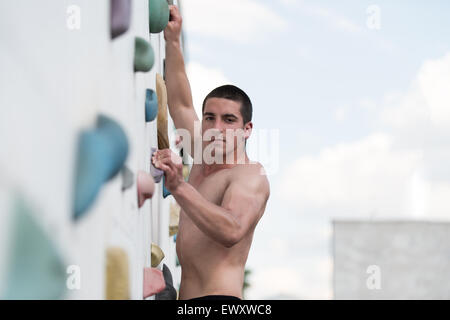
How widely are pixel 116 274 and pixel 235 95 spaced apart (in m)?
1.32

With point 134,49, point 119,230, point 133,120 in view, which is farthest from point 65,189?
Result: point 134,49

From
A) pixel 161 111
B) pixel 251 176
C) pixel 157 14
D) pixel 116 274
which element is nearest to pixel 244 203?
pixel 251 176

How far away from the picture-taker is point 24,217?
112cm

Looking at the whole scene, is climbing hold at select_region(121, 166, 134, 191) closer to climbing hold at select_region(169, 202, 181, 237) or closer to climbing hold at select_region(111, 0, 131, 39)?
climbing hold at select_region(111, 0, 131, 39)

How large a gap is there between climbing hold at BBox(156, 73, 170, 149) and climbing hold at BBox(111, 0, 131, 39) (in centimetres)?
95

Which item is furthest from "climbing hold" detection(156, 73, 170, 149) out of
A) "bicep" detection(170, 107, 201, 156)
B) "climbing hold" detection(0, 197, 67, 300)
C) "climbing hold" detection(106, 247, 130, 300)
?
"climbing hold" detection(0, 197, 67, 300)

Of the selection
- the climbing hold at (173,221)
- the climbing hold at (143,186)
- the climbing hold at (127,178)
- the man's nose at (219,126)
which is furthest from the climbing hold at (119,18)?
the climbing hold at (173,221)

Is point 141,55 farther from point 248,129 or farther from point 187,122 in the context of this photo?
point 187,122

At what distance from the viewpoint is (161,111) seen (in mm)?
2723

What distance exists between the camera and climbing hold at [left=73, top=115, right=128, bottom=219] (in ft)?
4.39

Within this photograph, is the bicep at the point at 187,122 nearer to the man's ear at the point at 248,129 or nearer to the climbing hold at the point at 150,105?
the man's ear at the point at 248,129

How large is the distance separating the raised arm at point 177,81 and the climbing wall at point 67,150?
3.75 ft

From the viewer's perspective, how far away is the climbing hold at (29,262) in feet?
3.56

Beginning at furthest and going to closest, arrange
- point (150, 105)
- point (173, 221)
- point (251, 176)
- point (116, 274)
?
1. point (173, 221)
2. point (251, 176)
3. point (150, 105)
4. point (116, 274)
